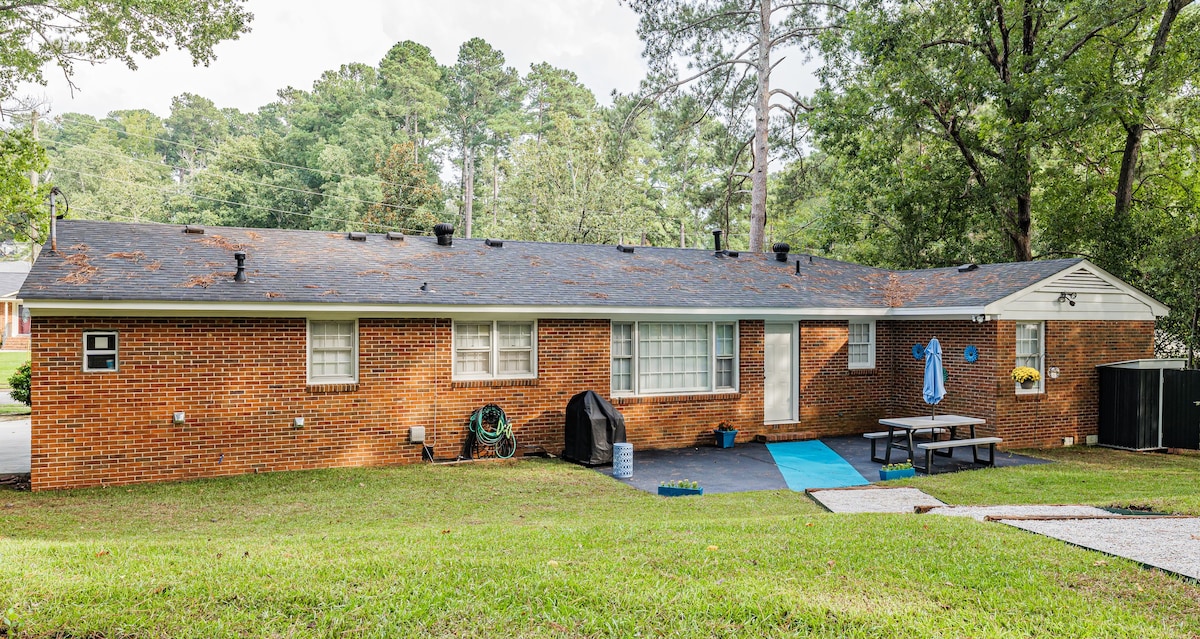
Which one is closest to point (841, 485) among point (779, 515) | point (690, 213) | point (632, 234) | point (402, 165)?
point (779, 515)

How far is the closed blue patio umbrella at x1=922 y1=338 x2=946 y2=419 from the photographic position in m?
12.1

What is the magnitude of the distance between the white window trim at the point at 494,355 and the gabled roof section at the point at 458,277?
1.73ft

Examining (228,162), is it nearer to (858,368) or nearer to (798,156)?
(798,156)

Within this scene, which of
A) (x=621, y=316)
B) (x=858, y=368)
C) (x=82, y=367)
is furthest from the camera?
(x=858, y=368)

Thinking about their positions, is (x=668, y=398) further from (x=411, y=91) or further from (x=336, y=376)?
(x=411, y=91)

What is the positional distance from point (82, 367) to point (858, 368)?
13.4 meters

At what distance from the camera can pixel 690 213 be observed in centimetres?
4428

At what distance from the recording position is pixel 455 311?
11984mm

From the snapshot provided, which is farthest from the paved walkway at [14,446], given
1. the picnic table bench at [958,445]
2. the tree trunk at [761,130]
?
the tree trunk at [761,130]

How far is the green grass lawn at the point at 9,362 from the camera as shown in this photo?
2384cm

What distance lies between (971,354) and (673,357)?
5530 mm

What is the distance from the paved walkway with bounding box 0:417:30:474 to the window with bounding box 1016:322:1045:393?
54.4ft

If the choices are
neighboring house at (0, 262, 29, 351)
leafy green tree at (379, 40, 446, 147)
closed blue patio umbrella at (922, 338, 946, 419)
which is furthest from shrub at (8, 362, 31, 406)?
leafy green tree at (379, 40, 446, 147)

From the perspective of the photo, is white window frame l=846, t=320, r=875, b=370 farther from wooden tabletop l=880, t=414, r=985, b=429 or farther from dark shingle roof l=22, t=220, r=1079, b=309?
wooden tabletop l=880, t=414, r=985, b=429
